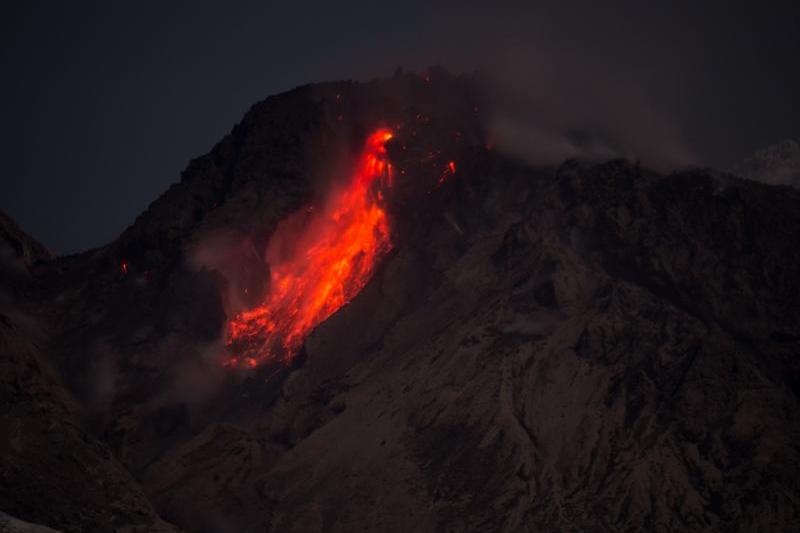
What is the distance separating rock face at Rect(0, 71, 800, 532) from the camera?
62.0 m

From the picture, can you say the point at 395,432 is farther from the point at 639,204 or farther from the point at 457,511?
the point at 639,204

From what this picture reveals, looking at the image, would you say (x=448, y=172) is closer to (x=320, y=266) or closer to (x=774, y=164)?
(x=320, y=266)

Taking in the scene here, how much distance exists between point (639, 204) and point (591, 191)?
17.5 ft

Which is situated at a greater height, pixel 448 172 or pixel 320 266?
pixel 448 172

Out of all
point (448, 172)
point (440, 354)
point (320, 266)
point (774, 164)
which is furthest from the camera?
point (774, 164)

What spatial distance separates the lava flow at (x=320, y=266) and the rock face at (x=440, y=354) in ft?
7.30

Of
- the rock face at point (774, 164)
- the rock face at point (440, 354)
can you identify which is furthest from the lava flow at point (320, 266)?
the rock face at point (774, 164)

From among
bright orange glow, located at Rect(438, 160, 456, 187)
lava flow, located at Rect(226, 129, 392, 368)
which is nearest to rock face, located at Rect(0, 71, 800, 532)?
bright orange glow, located at Rect(438, 160, 456, 187)

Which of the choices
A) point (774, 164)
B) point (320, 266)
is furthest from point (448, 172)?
point (774, 164)

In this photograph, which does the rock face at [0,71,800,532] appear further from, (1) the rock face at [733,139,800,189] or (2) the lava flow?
(1) the rock face at [733,139,800,189]

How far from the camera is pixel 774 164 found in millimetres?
168375

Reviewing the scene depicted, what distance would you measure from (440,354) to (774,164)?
11313 cm

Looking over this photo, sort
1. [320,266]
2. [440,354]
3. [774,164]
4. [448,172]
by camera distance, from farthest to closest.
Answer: [774,164], [448,172], [320,266], [440,354]

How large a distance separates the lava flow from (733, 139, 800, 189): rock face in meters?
82.0
